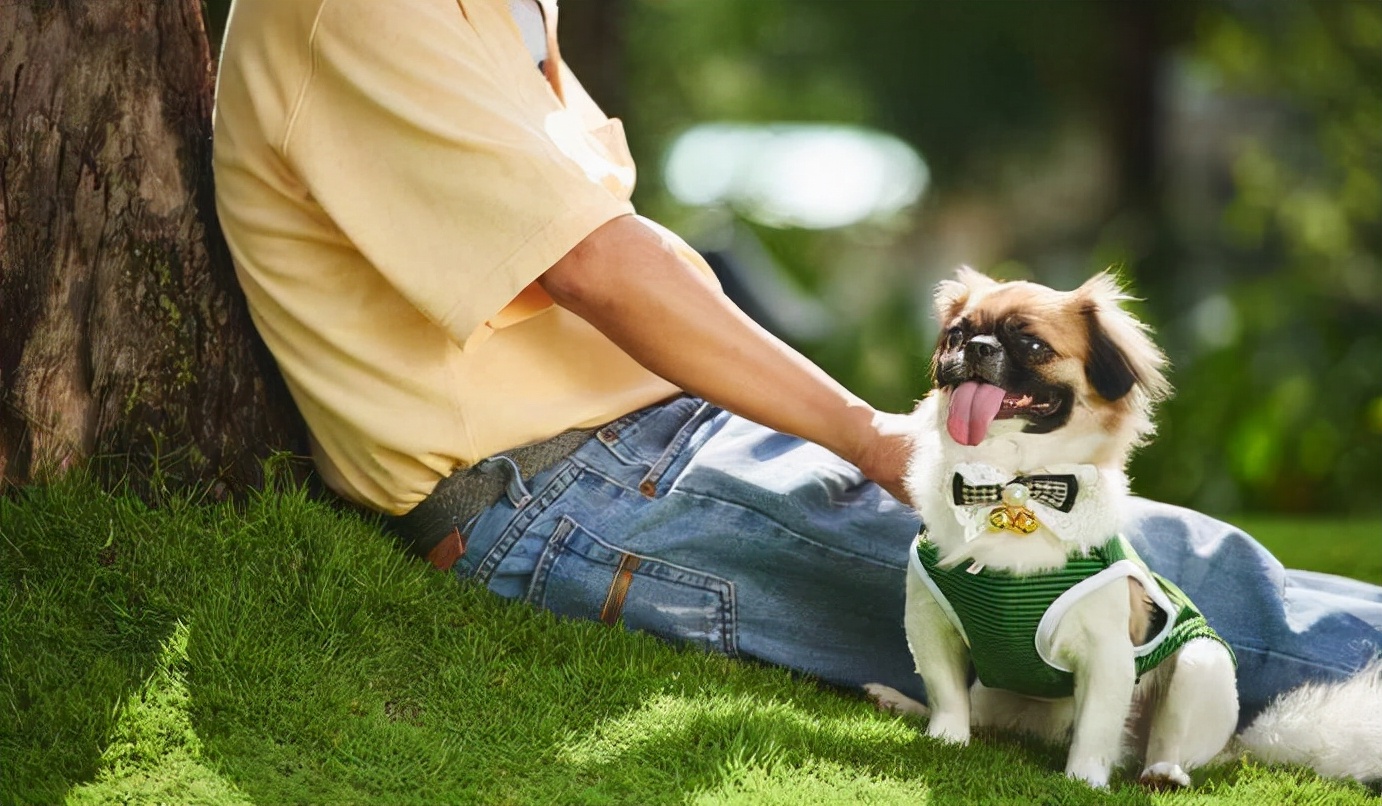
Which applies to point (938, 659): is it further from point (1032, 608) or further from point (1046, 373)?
point (1046, 373)

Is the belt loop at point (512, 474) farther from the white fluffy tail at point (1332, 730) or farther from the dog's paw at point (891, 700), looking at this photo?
the white fluffy tail at point (1332, 730)

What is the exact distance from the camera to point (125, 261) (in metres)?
2.65


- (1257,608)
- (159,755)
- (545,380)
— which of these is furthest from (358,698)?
(1257,608)

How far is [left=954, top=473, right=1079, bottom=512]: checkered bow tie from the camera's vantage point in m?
2.38

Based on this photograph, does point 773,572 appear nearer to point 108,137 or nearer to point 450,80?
point 450,80

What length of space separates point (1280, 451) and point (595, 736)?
5.72 meters

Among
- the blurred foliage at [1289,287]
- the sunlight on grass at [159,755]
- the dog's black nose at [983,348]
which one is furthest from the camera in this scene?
the blurred foliage at [1289,287]

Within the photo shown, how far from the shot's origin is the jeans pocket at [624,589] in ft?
8.49

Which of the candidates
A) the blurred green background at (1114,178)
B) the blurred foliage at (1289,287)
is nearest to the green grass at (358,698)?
the blurred green background at (1114,178)

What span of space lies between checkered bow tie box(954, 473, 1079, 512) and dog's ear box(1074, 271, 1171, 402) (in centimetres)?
17

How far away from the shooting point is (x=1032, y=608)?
238cm

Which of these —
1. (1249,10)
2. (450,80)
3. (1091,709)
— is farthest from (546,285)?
(1249,10)

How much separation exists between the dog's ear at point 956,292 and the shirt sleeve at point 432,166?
637 mm

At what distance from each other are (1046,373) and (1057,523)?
26 centimetres
